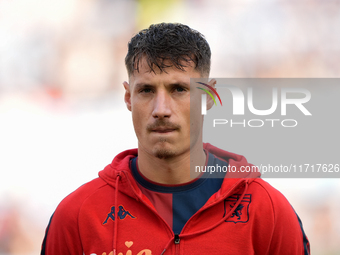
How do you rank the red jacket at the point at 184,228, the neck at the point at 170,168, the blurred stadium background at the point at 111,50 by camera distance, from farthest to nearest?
the blurred stadium background at the point at 111,50 < the neck at the point at 170,168 < the red jacket at the point at 184,228

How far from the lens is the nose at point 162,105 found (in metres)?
1.07

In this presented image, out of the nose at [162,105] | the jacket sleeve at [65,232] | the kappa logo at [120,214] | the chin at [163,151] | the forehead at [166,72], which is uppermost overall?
the forehead at [166,72]

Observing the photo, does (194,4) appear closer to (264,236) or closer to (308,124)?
(308,124)

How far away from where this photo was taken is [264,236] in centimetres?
105

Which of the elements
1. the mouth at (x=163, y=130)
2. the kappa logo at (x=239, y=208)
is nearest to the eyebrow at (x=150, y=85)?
the mouth at (x=163, y=130)

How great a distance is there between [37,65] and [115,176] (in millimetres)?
2554

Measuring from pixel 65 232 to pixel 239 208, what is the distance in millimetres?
562

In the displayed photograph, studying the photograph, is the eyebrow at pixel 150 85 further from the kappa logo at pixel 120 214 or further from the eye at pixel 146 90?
the kappa logo at pixel 120 214

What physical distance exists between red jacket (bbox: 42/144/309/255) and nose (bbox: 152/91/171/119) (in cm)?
25

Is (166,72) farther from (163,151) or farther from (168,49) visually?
(163,151)

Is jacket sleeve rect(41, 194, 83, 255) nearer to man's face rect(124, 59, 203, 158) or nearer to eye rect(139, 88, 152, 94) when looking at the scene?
man's face rect(124, 59, 203, 158)

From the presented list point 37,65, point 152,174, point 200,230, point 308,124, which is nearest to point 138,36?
point 152,174

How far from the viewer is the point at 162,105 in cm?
107

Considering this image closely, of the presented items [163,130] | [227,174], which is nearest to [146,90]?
[163,130]
